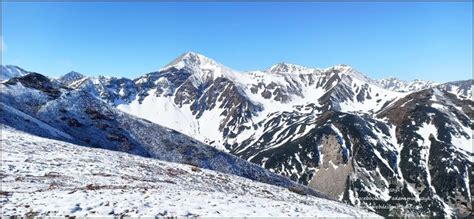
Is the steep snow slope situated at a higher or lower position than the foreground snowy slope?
higher

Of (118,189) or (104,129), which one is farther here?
(104,129)

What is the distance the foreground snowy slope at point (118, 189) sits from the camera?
22.0 m

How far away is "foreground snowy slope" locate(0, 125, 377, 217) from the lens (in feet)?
72.2

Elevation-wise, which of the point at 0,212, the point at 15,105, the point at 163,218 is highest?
the point at 15,105

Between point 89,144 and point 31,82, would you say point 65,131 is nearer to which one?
point 89,144

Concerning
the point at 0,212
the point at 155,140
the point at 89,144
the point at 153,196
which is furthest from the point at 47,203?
the point at 155,140

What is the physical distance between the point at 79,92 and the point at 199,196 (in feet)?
356

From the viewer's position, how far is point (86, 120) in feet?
358

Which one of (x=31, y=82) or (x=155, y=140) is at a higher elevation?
(x=31, y=82)

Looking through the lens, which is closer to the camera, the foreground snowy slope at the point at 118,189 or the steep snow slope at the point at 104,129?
the foreground snowy slope at the point at 118,189

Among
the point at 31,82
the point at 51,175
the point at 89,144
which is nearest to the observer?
the point at 51,175

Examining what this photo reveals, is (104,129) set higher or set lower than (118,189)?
higher

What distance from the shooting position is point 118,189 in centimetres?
2916

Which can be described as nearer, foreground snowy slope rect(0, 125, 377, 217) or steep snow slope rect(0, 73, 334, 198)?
Answer: foreground snowy slope rect(0, 125, 377, 217)
